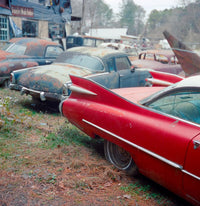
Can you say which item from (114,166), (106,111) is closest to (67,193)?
(114,166)

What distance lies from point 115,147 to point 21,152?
4.76 feet

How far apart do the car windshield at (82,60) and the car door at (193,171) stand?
458 cm

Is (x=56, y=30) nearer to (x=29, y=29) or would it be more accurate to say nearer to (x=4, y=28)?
(x=29, y=29)

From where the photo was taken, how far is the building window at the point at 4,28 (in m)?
16.2

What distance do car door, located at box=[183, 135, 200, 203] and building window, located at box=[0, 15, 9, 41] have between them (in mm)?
16096

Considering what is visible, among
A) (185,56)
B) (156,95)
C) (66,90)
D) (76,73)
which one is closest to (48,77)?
(66,90)

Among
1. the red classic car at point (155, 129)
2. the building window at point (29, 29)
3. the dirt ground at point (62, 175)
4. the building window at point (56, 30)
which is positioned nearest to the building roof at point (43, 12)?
the building window at point (56, 30)

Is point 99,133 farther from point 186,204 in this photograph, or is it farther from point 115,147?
point 186,204

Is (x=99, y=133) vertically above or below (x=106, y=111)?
below

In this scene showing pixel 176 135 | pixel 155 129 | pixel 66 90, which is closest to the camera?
pixel 176 135

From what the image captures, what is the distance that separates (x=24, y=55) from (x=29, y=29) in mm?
11212

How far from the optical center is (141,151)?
9.72 ft

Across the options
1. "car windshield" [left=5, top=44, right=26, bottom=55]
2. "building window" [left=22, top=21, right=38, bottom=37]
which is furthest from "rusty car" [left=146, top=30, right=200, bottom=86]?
"building window" [left=22, top=21, right=38, bottom=37]

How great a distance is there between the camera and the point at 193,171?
244 centimetres
